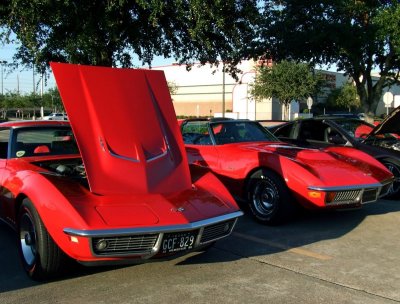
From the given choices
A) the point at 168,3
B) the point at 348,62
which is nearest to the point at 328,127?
the point at 168,3

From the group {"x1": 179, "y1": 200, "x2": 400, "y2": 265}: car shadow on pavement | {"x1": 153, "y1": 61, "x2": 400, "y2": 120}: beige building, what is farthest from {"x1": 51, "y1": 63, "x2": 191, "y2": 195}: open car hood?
{"x1": 153, "y1": 61, "x2": 400, "y2": 120}: beige building

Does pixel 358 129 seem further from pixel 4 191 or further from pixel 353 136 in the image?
pixel 4 191

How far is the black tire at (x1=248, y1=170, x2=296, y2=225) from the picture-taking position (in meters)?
6.08

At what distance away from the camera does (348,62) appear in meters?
16.3

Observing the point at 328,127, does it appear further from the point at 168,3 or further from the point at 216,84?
the point at 216,84

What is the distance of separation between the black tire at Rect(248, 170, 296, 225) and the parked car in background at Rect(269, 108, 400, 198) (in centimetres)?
264

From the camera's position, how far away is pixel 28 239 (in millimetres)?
4383

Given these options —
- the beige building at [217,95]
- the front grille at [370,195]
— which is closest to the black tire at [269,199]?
the front grille at [370,195]

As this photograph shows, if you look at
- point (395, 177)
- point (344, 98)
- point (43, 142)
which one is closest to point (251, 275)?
point (43, 142)

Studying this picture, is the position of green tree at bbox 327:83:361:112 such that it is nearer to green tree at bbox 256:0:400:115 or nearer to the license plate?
green tree at bbox 256:0:400:115

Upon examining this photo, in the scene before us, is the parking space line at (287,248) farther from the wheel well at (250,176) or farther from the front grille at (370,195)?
the front grille at (370,195)

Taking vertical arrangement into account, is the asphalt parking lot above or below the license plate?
below

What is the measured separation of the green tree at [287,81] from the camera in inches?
1813

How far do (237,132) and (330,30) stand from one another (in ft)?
24.9
